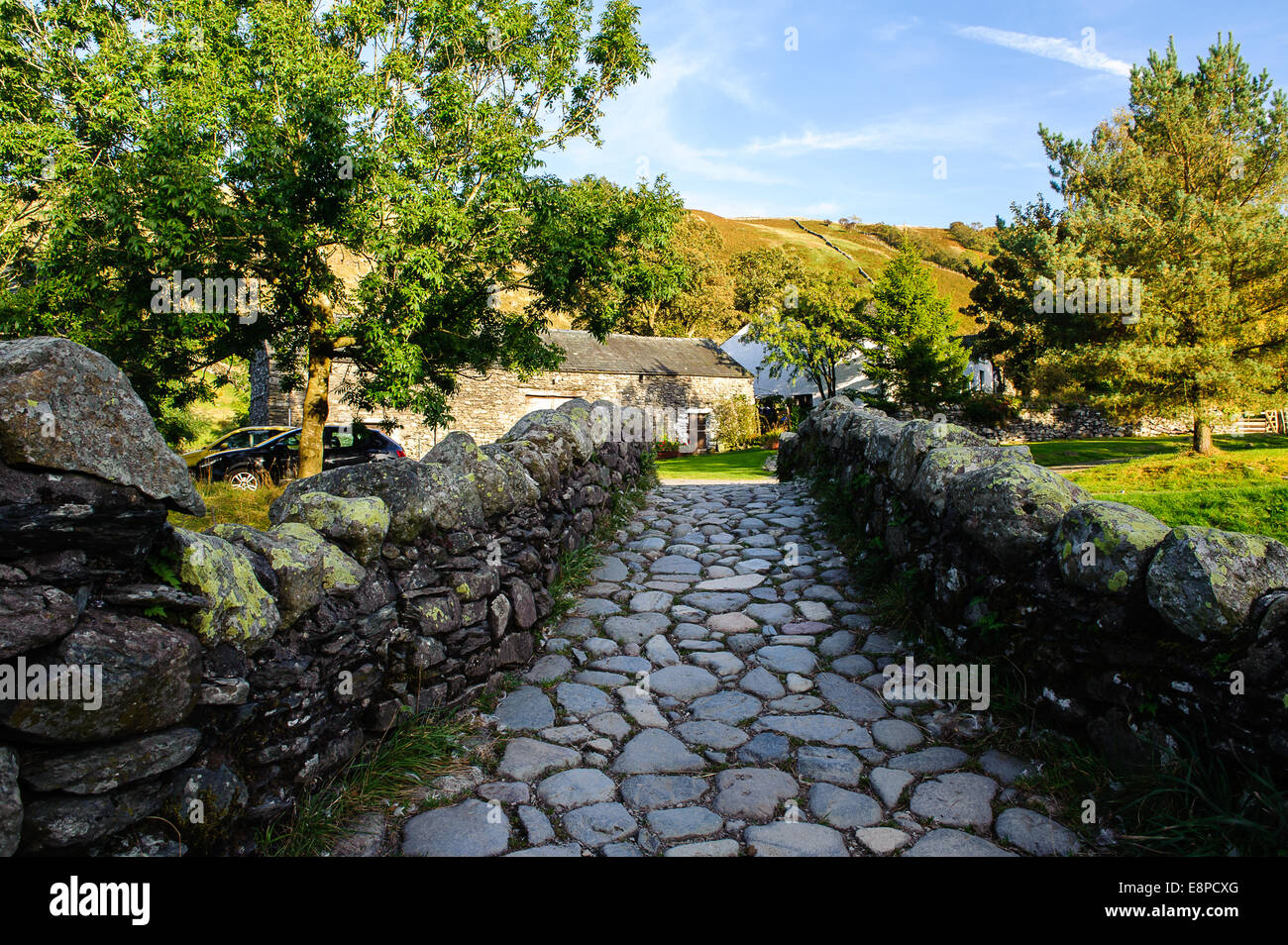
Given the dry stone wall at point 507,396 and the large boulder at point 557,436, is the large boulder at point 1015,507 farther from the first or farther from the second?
the dry stone wall at point 507,396

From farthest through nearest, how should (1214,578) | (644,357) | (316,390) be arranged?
1. (644,357)
2. (316,390)
3. (1214,578)

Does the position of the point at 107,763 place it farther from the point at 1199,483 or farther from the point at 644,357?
the point at 644,357

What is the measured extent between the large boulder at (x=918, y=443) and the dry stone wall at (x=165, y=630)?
3.67 meters

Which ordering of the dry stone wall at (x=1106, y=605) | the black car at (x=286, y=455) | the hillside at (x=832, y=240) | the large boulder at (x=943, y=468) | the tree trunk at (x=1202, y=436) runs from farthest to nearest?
the hillside at (x=832, y=240) → the tree trunk at (x=1202, y=436) → the black car at (x=286, y=455) → the large boulder at (x=943, y=468) → the dry stone wall at (x=1106, y=605)

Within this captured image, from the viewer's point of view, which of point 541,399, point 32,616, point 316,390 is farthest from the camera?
point 541,399

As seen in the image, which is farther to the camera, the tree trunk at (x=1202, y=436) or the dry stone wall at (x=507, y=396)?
the dry stone wall at (x=507, y=396)

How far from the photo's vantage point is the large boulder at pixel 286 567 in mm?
2736

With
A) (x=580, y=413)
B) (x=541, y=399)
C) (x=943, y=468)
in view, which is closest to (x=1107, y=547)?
(x=943, y=468)

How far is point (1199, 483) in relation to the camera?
33.6 ft

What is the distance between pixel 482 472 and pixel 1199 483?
11.1 m

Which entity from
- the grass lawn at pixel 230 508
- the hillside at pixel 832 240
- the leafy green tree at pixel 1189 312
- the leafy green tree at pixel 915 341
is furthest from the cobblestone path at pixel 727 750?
the hillside at pixel 832 240

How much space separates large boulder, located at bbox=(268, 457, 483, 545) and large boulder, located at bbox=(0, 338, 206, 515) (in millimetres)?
1208

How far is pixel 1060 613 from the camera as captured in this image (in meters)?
3.28

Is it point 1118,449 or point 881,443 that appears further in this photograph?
point 1118,449
